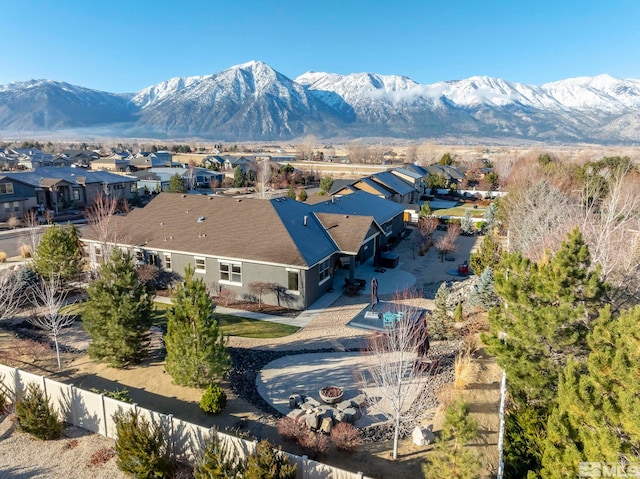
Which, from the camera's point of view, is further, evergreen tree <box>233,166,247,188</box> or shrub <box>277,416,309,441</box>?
evergreen tree <box>233,166,247,188</box>

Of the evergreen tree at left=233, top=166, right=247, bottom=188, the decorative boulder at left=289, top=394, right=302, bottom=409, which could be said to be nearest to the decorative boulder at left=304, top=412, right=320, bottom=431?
the decorative boulder at left=289, top=394, right=302, bottom=409

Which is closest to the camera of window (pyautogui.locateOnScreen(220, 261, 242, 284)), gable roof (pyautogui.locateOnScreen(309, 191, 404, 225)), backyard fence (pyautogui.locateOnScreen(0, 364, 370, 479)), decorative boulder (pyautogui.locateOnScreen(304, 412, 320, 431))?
backyard fence (pyautogui.locateOnScreen(0, 364, 370, 479))

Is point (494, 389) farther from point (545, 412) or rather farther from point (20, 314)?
point (20, 314)

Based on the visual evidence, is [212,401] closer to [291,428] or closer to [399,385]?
[291,428]

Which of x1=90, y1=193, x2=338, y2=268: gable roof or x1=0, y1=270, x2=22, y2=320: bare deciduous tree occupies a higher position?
x1=90, y1=193, x2=338, y2=268: gable roof

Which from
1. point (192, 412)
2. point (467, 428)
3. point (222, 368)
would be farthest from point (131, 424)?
point (467, 428)

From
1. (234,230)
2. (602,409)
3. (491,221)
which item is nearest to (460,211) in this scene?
(491,221)

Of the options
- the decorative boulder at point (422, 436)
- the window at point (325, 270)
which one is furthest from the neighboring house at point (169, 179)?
the decorative boulder at point (422, 436)

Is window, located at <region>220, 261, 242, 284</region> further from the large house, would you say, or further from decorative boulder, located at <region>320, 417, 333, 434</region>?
decorative boulder, located at <region>320, 417, 333, 434</region>
